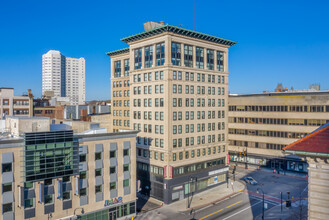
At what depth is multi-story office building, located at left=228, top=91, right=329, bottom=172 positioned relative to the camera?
7256 centimetres

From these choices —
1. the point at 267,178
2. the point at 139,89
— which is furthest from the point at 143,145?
the point at 267,178

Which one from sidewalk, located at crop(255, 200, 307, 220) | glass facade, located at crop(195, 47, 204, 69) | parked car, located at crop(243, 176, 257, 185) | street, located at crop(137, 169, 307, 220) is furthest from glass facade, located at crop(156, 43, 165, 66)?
parked car, located at crop(243, 176, 257, 185)

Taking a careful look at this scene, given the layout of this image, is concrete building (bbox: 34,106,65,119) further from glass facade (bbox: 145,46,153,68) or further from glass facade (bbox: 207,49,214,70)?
glass facade (bbox: 207,49,214,70)

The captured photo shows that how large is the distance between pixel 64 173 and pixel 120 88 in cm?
3837

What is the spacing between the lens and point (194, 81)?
60875 mm

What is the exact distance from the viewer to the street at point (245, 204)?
162ft

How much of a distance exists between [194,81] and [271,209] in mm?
28830

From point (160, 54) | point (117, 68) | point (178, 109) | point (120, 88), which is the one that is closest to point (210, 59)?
point (160, 54)

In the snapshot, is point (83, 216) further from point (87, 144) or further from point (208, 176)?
point (208, 176)

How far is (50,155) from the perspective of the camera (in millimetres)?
38031

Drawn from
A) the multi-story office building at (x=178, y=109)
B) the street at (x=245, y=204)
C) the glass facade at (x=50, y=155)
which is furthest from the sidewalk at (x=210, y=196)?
the glass facade at (x=50, y=155)

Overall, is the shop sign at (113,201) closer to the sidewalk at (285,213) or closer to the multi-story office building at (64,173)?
the multi-story office building at (64,173)

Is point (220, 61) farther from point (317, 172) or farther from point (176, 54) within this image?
point (317, 172)

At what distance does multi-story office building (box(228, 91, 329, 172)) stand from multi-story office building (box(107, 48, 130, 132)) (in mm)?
33044
